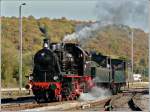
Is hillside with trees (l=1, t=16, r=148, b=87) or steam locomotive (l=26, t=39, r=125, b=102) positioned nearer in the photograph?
steam locomotive (l=26, t=39, r=125, b=102)

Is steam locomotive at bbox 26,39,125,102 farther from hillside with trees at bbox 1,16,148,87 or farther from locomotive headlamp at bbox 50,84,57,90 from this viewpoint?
hillside with trees at bbox 1,16,148,87

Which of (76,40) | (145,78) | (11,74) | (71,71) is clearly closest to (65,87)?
(71,71)

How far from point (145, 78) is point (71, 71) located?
53368 mm

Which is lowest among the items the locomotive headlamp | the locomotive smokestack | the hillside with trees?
the locomotive headlamp

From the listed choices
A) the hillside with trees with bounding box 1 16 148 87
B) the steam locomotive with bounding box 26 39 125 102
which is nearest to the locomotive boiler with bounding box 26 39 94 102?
the steam locomotive with bounding box 26 39 125 102

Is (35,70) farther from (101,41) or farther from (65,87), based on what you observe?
(101,41)

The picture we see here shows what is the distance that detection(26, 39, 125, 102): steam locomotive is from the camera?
27109mm

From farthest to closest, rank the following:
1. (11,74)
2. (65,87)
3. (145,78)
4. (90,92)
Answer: (145,78) < (11,74) < (90,92) < (65,87)

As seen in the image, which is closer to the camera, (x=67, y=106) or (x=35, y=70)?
(x=67, y=106)

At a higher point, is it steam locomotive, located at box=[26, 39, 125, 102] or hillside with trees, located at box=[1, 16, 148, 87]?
hillside with trees, located at box=[1, 16, 148, 87]

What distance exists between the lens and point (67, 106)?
872 inches

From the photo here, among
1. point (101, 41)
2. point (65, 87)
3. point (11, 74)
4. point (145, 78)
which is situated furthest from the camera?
point (101, 41)

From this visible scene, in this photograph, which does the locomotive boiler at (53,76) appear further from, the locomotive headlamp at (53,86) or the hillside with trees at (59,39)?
the hillside with trees at (59,39)

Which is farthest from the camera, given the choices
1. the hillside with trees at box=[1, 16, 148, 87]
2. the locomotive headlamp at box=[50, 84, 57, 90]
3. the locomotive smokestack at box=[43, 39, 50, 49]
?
the hillside with trees at box=[1, 16, 148, 87]
